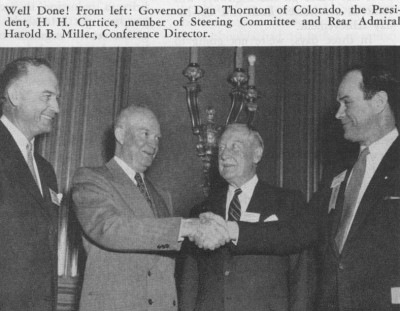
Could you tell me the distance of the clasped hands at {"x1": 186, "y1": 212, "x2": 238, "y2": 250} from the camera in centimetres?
185

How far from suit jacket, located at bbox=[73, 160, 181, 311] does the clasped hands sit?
71mm

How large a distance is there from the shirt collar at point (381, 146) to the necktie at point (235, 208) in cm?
49

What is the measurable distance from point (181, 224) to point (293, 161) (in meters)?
1.23

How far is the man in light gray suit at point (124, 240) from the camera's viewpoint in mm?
1753

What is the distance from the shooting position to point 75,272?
2.30m

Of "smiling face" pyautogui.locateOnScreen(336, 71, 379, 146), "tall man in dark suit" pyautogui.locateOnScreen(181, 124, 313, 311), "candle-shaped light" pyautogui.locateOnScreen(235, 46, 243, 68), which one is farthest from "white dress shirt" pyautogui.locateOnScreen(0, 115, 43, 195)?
"candle-shaped light" pyautogui.locateOnScreen(235, 46, 243, 68)

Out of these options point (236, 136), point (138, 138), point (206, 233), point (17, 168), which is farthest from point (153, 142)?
point (17, 168)

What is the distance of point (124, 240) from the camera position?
176cm

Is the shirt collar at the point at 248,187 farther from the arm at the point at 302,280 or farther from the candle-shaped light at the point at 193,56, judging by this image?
the candle-shaped light at the point at 193,56

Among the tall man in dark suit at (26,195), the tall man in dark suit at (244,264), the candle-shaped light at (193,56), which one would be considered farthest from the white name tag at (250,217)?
the candle-shaped light at (193,56)

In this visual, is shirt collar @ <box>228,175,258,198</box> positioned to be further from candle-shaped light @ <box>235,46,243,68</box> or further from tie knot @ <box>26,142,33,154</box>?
candle-shaped light @ <box>235,46,243,68</box>

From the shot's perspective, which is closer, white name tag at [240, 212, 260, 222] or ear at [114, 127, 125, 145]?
white name tag at [240, 212, 260, 222]
